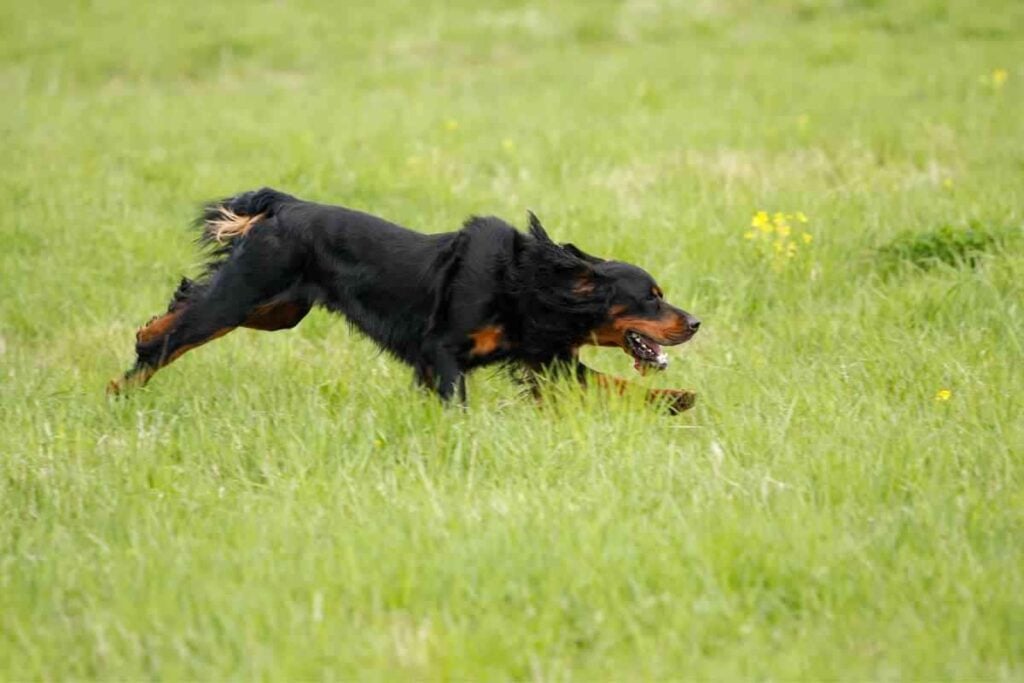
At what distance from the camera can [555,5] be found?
1590 centimetres

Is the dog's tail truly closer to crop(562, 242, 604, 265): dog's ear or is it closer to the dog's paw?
crop(562, 242, 604, 265): dog's ear

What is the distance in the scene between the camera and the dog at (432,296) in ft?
16.2

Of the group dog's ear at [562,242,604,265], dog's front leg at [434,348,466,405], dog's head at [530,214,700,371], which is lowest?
dog's front leg at [434,348,466,405]

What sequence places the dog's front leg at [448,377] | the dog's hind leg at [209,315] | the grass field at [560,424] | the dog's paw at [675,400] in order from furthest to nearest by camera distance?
the dog's hind leg at [209,315]
the dog's front leg at [448,377]
the dog's paw at [675,400]
the grass field at [560,424]

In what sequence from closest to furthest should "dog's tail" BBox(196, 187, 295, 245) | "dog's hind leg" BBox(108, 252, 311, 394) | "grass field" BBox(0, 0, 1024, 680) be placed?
1. "grass field" BBox(0, 0, 1024, 680)
2. "dog's hind leg" BBox(108, 252, 311, 394)
3. "dog's tail" BBox(196, 187, 295, 245)

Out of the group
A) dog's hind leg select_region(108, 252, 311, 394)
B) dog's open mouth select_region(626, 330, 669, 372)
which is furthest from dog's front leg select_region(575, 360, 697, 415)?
dog's hind leg select_region(108, 252, 311, 394)

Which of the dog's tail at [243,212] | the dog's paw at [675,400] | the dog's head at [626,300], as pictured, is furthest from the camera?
the dog's tail at [243,212]

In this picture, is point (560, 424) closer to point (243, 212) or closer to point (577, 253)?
point (577, 253)

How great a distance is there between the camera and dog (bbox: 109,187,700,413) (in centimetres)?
493

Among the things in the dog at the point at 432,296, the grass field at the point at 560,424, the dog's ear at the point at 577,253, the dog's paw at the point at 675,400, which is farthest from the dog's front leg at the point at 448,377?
the dog's paw at the point at 675,400

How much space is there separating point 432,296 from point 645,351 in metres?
0.85

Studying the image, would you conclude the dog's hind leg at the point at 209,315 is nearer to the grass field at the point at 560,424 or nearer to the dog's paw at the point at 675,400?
the grass field at the point at 560,424

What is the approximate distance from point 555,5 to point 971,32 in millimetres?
4954

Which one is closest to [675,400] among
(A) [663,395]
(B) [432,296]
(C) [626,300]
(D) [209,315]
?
(A) [663,395]
